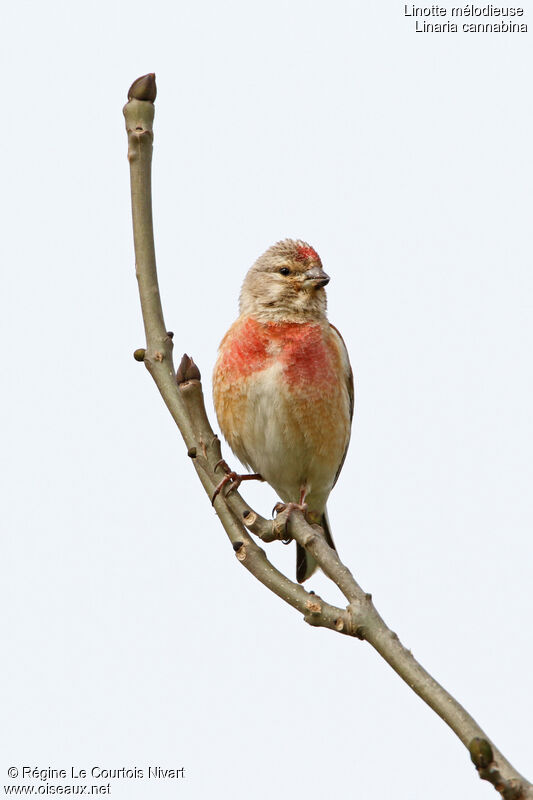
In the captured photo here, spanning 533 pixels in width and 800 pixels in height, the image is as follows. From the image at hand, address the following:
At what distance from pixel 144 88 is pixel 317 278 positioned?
2391mm

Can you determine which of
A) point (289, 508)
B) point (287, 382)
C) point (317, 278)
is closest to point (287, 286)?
point (317, 278)

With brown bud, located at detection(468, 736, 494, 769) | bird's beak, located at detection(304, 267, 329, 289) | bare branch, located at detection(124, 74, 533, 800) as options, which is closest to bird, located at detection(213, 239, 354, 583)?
bird's beak, located at detection(304, 267, 329, 289)

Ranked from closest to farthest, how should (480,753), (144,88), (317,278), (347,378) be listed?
(480,753)
(144,88)
(317,278)
(347,378)

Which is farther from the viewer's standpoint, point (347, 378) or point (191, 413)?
point (347, 378)

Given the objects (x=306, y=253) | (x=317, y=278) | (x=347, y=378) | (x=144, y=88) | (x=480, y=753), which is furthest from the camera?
(x=347, y=378)

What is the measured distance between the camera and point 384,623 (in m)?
3.37

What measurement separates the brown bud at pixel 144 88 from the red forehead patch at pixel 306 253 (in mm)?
2475

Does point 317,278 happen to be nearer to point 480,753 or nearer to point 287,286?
point 287,286

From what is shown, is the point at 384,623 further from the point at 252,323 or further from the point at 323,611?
the point at 252,323

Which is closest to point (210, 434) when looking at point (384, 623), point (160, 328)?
point (160, 328)

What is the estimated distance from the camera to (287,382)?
5.91 m

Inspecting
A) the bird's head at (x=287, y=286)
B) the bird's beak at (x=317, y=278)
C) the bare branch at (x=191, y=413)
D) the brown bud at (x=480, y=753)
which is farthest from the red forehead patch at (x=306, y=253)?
the brown bud at (x=480, y=753)

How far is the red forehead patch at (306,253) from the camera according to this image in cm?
646

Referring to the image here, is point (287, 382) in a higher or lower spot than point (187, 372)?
higher
